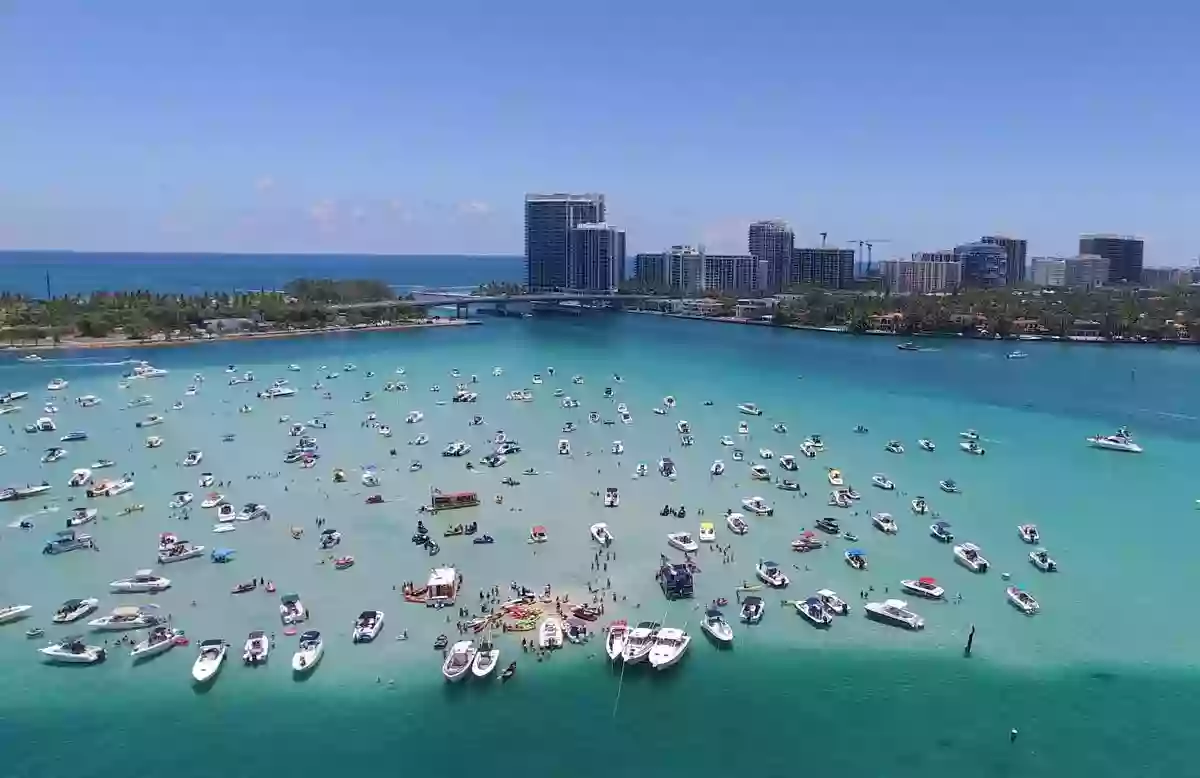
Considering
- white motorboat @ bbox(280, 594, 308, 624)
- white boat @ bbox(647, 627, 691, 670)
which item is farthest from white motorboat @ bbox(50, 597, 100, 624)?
white boat @ bbox(647, 627, 691, 670)

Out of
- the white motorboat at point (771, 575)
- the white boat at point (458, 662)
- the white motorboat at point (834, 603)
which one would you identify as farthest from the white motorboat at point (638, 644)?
the white motorboat at point (834, 603)

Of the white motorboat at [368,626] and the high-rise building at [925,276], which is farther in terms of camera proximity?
the high-rise building at [925,276]

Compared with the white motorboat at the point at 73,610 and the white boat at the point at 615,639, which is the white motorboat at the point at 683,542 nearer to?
the white boat at the point at 615,639

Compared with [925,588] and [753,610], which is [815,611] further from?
[925,588]

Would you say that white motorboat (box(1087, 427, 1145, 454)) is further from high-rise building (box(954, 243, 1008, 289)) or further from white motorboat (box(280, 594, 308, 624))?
high-rise building (box(954, 243, 1008, 289))

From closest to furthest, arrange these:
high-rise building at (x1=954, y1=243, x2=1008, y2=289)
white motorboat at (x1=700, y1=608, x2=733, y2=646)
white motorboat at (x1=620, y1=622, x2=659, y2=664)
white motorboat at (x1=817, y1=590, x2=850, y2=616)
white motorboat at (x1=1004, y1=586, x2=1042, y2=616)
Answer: white motorboat at (x1=620, y1=622, x2=659, y2=664) < white motorboat at (x1=700, y1=608, x2=733, y2=646) < white motorboat at (x1=817, y1=590, x2=850, y2=616) < white motorboat at (x1=1004, y1=586, x2=1042, y2=616) < high-rise building at (x1=954, y1=243, x2=1008, y2=289)
